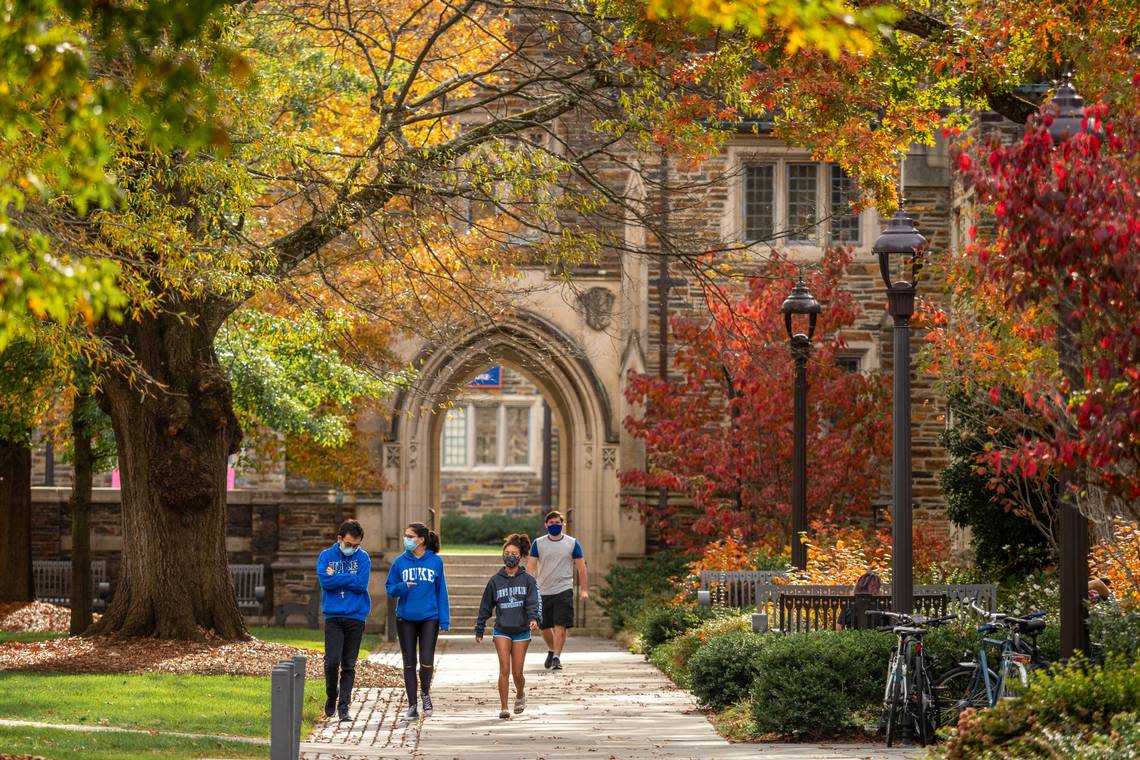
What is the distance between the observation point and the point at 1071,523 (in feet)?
29.9

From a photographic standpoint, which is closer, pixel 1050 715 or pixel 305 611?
pixel 1050 715

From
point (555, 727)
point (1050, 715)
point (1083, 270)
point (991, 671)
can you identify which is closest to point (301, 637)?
point (555, 727)

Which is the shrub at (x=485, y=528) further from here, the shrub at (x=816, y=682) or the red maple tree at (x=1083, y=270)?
the red maple tree at (x=1083, y=270)

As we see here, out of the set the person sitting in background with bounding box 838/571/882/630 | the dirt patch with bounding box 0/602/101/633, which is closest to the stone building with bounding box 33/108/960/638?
the dirt patch with bounding box 0/602/101/633

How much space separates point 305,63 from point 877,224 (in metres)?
10.9

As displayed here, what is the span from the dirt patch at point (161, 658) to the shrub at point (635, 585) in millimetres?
7318

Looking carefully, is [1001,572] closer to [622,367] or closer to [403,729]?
[622,367]

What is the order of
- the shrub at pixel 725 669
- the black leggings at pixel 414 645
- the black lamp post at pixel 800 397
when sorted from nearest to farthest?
the black leggings at pixel 414 645 → the shrub at pixel 725 669 → the black lamp post at pixel 800 397

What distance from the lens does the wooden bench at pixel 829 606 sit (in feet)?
46.8

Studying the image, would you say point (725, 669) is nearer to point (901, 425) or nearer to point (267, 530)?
point (901, 425)

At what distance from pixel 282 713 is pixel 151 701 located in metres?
4.88

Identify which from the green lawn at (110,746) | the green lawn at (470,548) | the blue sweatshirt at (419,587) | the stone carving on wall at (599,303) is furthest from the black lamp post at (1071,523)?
the green lawn at (470,548)

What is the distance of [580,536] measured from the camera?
1059 inches

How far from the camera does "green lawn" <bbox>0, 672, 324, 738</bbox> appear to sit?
40.5ft
